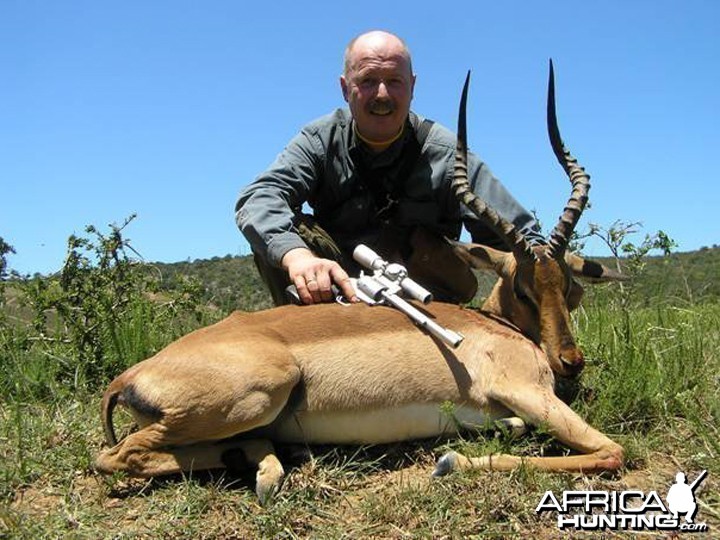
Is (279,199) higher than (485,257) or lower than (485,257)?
higher

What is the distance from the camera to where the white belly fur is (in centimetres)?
399

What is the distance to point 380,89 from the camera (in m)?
5.34

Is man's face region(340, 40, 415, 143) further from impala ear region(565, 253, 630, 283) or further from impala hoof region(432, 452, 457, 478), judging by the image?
impala hoof region(432, 452, 457, 478)

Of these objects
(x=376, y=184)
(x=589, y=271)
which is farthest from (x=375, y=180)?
(x=589, y=271)

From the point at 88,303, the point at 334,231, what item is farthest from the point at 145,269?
the point at 334,231

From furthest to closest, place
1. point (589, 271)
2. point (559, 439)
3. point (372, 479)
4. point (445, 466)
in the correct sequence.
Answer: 1. point (589, 271)
2. point (559, 439)
3. point (372, 479)
4. point (445, 466)

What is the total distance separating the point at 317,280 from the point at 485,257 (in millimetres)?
1309

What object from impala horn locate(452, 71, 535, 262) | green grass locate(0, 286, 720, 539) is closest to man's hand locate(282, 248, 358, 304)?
green grass locate(0, 286, 720, 539)

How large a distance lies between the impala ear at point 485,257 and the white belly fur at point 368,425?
124cm

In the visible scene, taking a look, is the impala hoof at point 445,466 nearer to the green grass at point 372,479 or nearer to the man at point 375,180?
the green grass at point 372,479

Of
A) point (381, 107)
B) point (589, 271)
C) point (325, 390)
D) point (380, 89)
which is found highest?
point (380, 89)

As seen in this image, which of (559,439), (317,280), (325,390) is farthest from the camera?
(317,280)

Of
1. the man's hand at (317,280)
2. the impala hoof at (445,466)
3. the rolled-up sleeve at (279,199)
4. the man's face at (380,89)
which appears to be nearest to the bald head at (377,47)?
the man's face at (380,89)

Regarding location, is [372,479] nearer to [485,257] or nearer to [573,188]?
[485,257]
